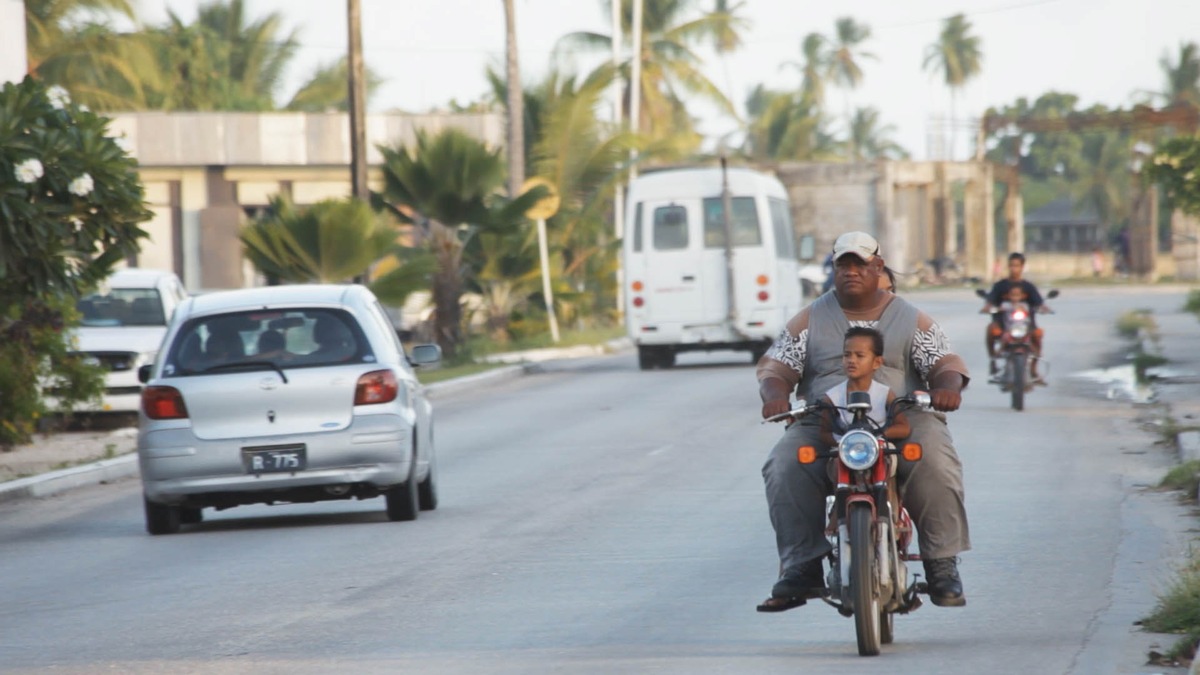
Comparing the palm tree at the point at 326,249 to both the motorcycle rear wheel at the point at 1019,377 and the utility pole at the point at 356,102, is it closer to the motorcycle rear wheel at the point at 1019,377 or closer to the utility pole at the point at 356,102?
the utility pole at the point at 356,102

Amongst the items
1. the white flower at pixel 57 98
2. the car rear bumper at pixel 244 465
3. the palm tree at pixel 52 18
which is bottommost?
the car rear bumper at pixel 244 465

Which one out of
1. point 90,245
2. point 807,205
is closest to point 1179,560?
point 90,245

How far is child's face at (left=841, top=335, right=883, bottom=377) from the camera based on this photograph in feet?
26.2

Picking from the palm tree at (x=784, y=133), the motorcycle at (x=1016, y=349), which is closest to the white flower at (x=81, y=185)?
the motorcycle at (x=1016, y=349)

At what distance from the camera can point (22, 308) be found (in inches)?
795

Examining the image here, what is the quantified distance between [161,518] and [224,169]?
33582 millimetres

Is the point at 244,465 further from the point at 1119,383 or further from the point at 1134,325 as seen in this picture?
the point at 1134,325

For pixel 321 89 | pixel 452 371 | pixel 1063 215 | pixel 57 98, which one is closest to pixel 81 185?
pixel 57 98

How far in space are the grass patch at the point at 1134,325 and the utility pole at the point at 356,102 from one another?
45.6 ft

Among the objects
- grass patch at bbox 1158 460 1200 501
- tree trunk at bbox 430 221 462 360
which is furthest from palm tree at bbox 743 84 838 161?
grass patch at bbox 1158 460 1200 501

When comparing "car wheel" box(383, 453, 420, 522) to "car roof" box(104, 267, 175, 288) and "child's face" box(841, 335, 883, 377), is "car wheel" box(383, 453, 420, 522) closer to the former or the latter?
"child's face" box(841, 335, 883, 377)

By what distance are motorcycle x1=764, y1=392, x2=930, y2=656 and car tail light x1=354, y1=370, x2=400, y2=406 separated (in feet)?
18.5

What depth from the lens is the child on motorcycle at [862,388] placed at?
26.2 feet

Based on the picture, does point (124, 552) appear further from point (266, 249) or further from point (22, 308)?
point (266, 249)
